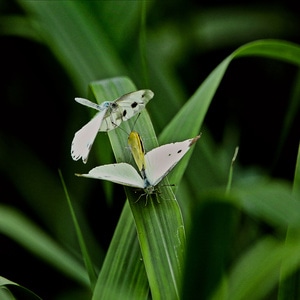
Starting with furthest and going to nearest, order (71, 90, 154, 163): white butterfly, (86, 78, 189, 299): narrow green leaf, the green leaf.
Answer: the green leaf → (71, 90, 154, 163): white butterfly → (86, 78, 189, 299): narrow green leaf

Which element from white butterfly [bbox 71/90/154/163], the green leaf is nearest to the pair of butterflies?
white butterfly [bbox 71/90/154/163]

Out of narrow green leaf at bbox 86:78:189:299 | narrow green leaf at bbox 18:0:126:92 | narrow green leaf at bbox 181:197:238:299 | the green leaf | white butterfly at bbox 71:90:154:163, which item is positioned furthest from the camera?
narrow green leaf at bbox 18:0:126:92

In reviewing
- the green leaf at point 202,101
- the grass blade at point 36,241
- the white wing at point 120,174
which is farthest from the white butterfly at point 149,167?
the grass blade at point 36,241

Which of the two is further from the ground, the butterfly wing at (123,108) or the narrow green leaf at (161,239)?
the butterfly wing at (123,108)

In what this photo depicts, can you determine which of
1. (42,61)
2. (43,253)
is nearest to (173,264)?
(43,253)

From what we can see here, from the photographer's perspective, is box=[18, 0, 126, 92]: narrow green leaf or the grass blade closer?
the grass blade

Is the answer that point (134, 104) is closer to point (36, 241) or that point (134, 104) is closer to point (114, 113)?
point (114, 113)

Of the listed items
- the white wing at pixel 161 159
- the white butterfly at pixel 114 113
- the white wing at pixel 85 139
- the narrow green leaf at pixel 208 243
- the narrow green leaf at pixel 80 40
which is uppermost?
the narrow green leaf at pixel 80 40

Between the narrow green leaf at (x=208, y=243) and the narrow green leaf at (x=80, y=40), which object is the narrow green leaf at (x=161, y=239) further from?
the narrow green leaf at (x=80, y=40)

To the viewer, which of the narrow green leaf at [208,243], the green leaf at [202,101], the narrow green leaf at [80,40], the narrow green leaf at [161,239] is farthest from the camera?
the narrow green leaf at [80,40]

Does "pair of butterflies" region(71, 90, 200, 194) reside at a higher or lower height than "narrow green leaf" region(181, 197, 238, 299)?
higher

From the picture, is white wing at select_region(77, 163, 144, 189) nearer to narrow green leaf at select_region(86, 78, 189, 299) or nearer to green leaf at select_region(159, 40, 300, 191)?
narrow green leaf at select_region(86, 78, 189, 299)
